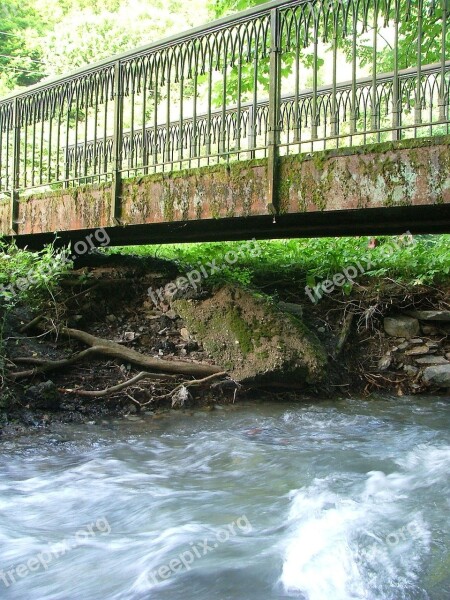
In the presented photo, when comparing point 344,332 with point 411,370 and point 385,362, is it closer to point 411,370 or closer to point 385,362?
point 385,362

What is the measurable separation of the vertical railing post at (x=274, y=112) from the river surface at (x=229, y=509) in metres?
2.27

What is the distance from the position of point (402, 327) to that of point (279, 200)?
3.37m

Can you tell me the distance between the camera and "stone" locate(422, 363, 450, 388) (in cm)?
720

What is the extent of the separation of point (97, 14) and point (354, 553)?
108 feet

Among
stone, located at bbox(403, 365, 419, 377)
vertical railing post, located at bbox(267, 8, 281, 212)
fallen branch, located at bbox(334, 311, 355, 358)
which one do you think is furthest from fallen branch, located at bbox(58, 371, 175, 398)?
stone, located at bbox(403, 365, 419, 377)

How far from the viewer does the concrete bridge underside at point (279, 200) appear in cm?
448

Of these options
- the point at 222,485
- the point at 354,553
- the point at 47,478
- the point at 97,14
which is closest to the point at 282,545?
the point at 354,553

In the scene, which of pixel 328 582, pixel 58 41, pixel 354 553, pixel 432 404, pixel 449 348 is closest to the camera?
pixel 328 582

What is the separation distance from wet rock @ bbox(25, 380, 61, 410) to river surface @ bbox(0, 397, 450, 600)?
436mm

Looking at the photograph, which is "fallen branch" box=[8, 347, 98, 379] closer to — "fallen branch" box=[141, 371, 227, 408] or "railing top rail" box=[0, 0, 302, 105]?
"fallen branch" box=[141, 371, 227, 408]

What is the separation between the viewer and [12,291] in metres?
7.00

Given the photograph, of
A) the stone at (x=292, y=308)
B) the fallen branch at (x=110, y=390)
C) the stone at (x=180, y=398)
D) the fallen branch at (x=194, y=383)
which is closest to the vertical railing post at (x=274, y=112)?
the fallen branch at (x=194, y=383)

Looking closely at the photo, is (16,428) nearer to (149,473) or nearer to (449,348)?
(149,473)

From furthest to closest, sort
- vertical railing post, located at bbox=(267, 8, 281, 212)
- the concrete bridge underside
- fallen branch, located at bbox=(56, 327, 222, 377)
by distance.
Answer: fallen branch, located at bbox=(56, 327, 222, 377) < vertical railing post, located at bbox=(267, 8, 281, 212) < the concrete bridge underside
